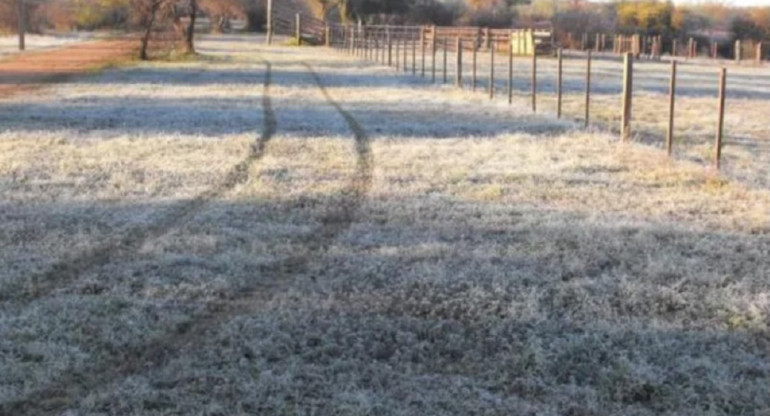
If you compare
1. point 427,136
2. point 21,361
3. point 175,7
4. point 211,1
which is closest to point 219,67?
point 175,7

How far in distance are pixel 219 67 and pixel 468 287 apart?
28329 millimetres

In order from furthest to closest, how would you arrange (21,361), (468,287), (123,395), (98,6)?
(98,6) → (468,287) → (21,361) → (123,395)

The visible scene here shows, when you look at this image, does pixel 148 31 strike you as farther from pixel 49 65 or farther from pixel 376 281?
pixel 376 281

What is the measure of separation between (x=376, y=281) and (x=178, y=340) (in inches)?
60.8

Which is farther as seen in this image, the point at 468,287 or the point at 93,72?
the point at 93,72

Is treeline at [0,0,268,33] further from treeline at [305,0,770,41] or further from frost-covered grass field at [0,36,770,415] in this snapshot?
frost-covered grass field at [0,36,770,415]

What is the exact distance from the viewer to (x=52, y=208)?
27.9ft

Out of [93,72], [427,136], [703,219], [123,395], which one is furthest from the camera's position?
[93,72]

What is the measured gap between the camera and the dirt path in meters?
24.6

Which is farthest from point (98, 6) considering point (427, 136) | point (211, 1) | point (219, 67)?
point (427, 136)

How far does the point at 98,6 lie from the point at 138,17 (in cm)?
4528

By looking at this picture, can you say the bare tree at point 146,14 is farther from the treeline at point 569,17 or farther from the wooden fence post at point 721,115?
the treeline at point 569,17

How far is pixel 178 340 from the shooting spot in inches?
203

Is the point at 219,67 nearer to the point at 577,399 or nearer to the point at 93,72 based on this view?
the point at 93,72
